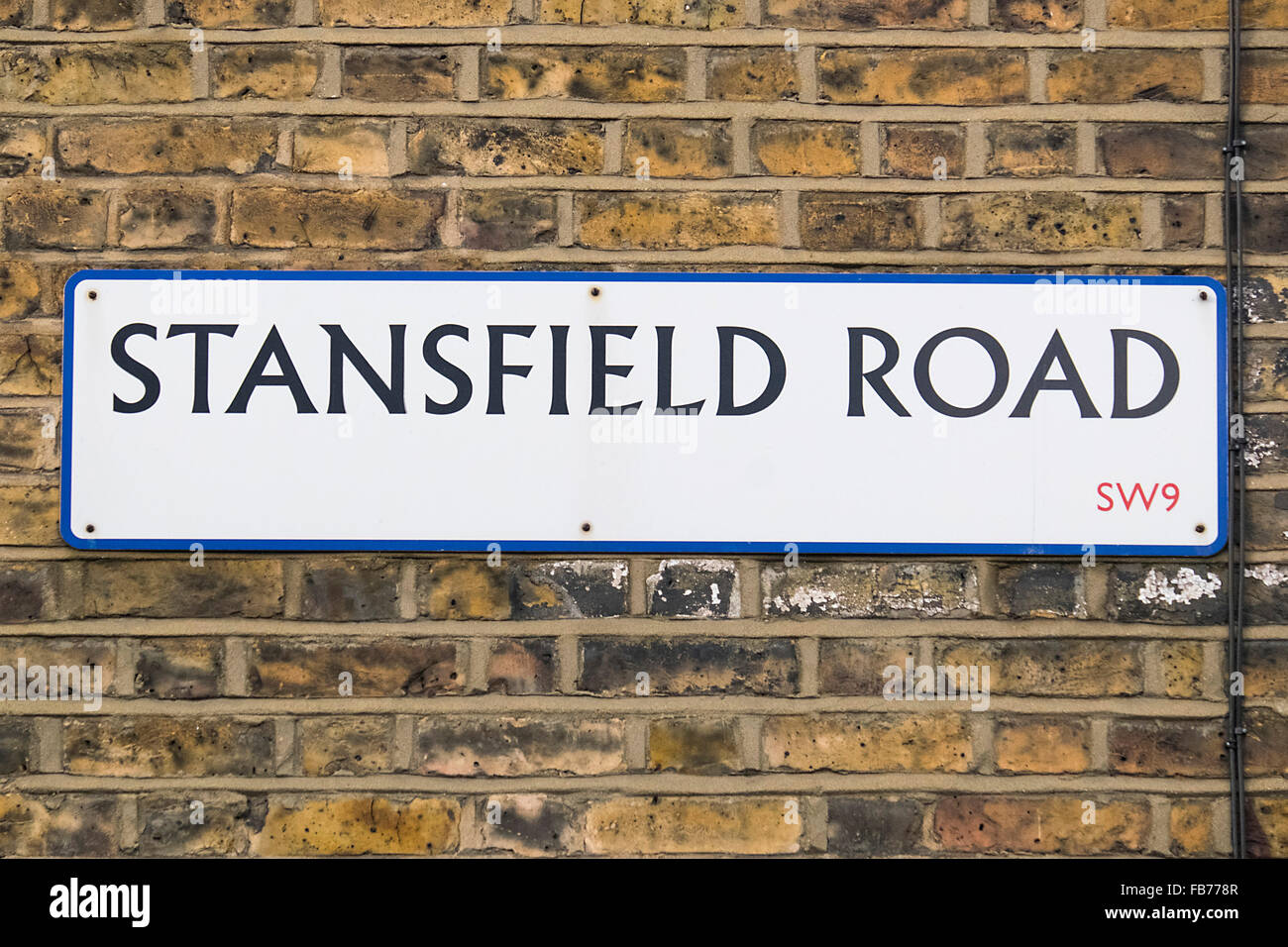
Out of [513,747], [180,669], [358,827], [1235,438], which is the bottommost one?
[358,827]

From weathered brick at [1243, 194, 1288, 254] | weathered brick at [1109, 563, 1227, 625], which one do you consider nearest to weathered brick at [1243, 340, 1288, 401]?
weathered brick at [1243, 194, 1288, 254]

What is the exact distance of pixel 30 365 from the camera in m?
1.17

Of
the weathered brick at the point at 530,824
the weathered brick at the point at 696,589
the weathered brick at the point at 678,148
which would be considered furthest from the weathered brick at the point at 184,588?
the weathered brick at the point at 678,148

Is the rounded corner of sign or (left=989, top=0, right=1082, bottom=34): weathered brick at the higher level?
(left=989, top=0, right=1082, bottom=34): weathered brick

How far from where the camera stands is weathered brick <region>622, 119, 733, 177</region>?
46.5 inches

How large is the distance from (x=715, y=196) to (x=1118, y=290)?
54cm

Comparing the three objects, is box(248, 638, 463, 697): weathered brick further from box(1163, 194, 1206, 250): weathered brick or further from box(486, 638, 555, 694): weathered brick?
box(1163, 194, 1206, 250): weathered brick

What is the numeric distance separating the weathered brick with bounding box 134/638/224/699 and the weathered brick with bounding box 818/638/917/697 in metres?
0.80

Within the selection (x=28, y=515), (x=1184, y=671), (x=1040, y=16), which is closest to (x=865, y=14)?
(x=1040, y=16)

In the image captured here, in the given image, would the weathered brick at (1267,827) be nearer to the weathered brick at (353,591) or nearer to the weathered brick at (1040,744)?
the weathered brick at (1040,744)

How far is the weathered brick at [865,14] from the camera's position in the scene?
1.18 metres

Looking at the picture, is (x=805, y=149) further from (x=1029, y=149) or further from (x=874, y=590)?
(x=874, y=590)

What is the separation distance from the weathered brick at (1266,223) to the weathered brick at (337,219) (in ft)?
3.52

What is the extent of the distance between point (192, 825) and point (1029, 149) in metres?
1.43
